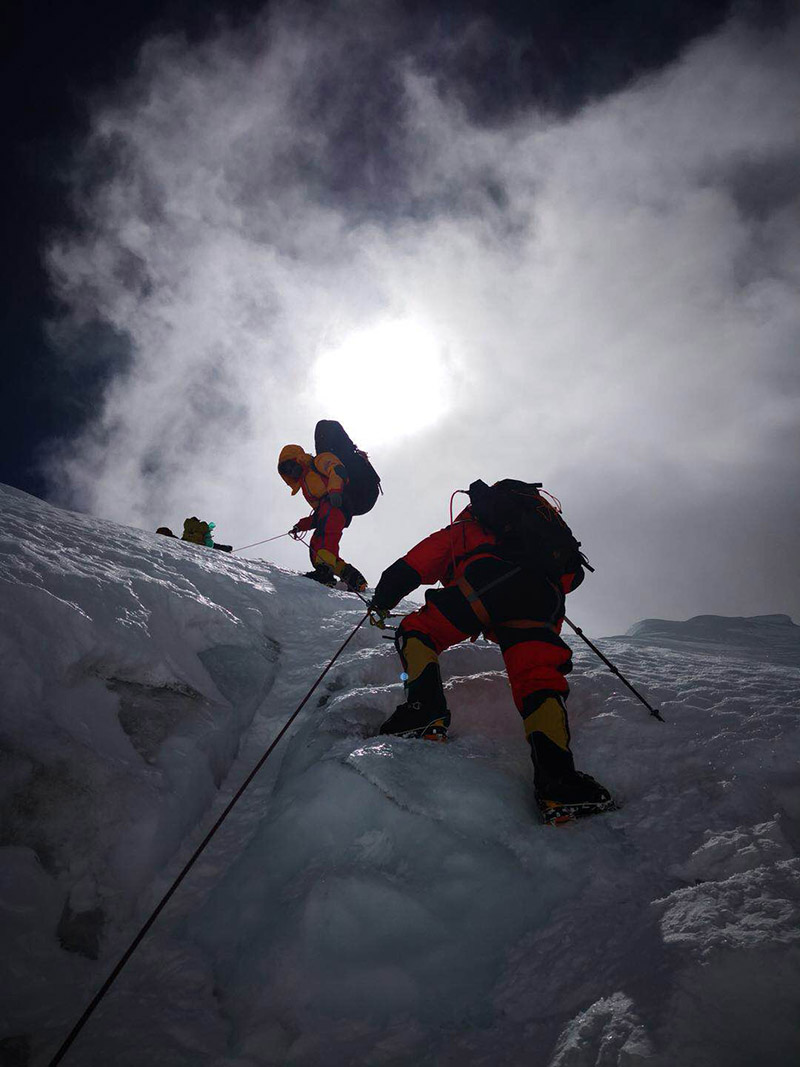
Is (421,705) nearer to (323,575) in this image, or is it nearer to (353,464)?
(323,575)

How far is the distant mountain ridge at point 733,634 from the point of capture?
5094 mm

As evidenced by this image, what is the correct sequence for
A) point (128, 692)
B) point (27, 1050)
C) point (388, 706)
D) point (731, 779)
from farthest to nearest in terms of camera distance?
1. point (388, 706)
2. point (128, 692)
3. point (731, 779)
4. point (27, 1050)

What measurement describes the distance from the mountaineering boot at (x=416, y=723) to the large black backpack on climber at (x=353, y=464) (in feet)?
24.5

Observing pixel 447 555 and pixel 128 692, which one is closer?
pixel 128 692

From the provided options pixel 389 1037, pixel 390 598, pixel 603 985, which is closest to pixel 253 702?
pixel 390 598

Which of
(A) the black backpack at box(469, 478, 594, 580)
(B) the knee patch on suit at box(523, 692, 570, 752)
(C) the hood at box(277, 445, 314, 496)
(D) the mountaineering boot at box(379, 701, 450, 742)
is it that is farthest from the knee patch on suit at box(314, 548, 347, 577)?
(B) the knee patch on suit at box(523, 692, 570, 752)

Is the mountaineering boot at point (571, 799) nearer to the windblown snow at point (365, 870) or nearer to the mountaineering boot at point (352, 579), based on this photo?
the windblown snow at point (365, 870)

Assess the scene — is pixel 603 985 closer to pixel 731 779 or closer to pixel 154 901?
pixel 731 779

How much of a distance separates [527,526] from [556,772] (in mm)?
1389

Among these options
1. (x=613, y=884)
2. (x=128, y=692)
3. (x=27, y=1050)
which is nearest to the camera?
(x=27, y=1050)

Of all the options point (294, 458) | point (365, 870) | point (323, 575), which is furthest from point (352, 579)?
point (365, 870)

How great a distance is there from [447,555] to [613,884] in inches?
82.5

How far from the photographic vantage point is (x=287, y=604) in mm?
4816

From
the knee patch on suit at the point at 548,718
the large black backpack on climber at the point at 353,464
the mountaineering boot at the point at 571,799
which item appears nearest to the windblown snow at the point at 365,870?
the mountaineering boot at the point at 571,799
